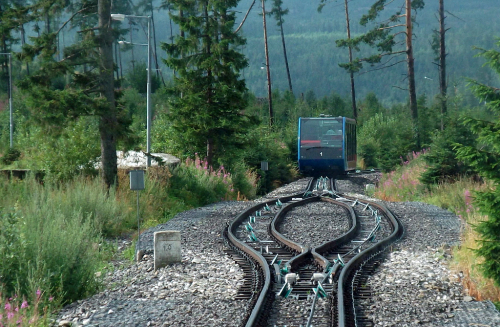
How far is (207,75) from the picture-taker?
25.6m

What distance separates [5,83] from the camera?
2403 inches

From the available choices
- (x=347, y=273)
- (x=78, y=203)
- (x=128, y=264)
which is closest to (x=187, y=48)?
(x=78, y=203)

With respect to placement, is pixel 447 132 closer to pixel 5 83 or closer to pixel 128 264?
pixel 128 264

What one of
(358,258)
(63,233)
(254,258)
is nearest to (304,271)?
(358,258)

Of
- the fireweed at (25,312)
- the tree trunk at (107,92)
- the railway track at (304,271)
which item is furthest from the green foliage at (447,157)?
the fireweed at (25,312)

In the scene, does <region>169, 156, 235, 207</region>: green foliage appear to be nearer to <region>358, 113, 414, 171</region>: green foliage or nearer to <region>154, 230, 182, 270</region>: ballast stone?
<region>154, 230, 182, 270</region>: ballast stone

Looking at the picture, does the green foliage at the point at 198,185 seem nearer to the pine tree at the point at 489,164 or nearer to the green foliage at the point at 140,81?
the pine tree at the point at 489,164

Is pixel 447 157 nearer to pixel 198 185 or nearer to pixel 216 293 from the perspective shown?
pixel 198 185

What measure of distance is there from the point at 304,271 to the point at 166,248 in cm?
205

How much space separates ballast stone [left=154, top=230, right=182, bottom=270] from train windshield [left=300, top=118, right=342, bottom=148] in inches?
942

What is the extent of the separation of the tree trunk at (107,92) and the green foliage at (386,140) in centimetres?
1752

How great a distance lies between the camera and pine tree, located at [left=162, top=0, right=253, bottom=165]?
24781 mm

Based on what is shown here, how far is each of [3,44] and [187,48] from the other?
36.9 m

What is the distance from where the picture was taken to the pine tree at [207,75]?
976 inches
